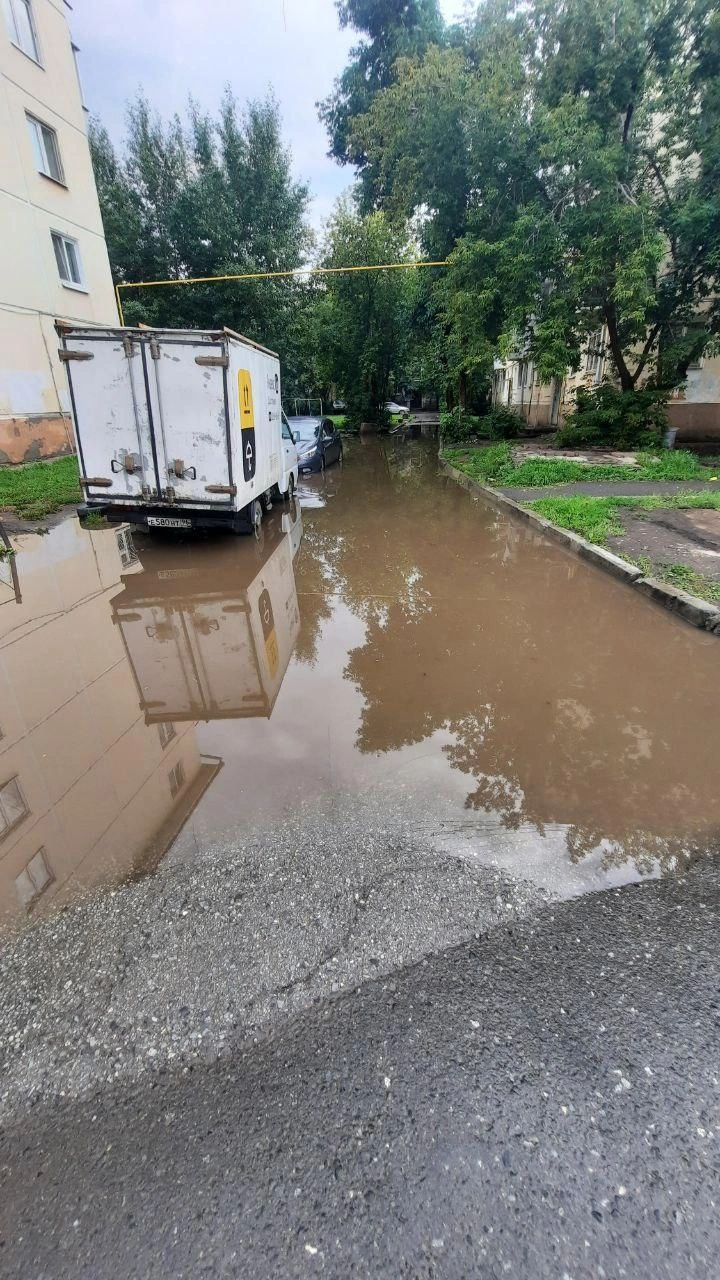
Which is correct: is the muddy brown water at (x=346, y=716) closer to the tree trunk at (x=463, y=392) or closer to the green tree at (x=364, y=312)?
the tree trunk at (x=463, y=392)

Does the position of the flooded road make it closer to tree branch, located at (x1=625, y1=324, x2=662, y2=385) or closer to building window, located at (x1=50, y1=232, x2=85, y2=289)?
tree branch, located at (x1=625, y1=324, x2=662, y2=385)

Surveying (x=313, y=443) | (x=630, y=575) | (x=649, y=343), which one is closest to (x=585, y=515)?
(x=630, y=575)

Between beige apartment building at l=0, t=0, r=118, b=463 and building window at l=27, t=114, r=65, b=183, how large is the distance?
0.02 m

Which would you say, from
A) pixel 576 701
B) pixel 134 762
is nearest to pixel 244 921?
pixel 134 762

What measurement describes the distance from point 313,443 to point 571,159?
919 centimetres

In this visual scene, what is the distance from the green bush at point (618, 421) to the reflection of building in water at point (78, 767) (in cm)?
1587

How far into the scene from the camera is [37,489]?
12.0 meters

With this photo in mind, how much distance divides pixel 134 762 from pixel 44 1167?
227 cm

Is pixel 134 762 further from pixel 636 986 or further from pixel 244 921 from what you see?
pixel 636 986

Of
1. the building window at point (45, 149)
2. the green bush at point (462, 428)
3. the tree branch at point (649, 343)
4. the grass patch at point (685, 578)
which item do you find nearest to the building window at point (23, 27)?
the building window at point (45, 149)

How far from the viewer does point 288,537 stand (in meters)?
10.0

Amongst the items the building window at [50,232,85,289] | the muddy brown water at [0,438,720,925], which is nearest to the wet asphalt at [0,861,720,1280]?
the muddy brown water at [0,438,720,925]

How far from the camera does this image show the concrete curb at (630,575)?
5.70m

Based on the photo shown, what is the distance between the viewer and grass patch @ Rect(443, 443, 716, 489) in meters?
12.7
